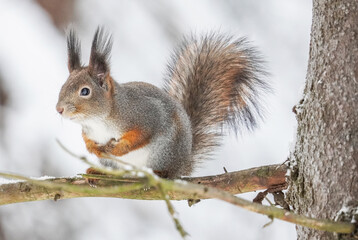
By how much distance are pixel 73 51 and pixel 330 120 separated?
37.4 inches

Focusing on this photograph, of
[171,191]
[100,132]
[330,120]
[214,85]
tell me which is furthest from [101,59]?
[330,120]

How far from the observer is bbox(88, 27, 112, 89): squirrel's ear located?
5.94 feet

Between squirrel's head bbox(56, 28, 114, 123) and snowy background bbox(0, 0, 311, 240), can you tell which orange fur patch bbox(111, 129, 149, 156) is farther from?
snowy background bbox(0, 0, 311, 240)

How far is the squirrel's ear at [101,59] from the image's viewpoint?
5.94 feet

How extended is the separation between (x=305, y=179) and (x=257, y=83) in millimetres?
768

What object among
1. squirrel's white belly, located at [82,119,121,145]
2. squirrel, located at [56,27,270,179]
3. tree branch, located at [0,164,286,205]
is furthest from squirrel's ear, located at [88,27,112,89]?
tree branch, located at [0,164,286,205]

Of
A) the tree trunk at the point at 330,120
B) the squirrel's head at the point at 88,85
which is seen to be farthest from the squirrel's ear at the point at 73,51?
the tree trunk at the point at 330,120

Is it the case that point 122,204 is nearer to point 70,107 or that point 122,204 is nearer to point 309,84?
point 70,107

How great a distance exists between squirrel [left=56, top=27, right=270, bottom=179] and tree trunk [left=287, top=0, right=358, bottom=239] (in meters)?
0.68

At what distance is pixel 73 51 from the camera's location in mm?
1896

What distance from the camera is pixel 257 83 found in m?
1.98

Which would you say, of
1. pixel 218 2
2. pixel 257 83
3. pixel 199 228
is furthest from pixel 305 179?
pixel 218 2

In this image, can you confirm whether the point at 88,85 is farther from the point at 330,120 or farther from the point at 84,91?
the point at 330,120

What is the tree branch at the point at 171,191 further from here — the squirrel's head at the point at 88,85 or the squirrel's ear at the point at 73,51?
the squirrel's ear at the point at 73,51
